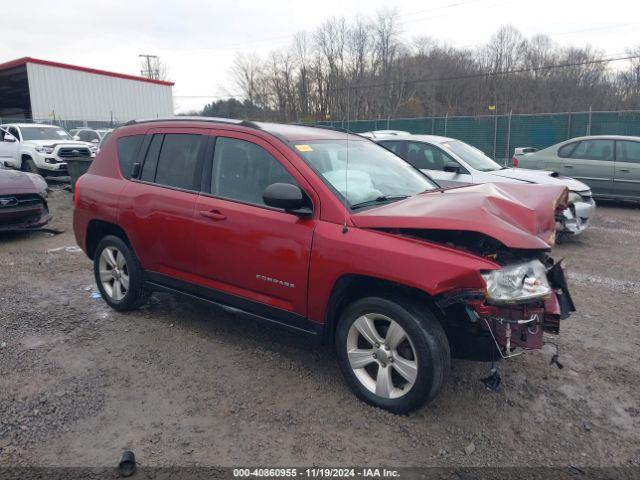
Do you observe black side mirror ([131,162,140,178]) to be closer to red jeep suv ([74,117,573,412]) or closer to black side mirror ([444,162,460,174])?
red jeep suv ([74,117,573,412])

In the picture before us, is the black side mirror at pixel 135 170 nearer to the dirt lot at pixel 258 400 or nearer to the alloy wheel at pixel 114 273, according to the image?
the alloy wheel at pixel 114 273

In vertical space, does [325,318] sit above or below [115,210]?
below

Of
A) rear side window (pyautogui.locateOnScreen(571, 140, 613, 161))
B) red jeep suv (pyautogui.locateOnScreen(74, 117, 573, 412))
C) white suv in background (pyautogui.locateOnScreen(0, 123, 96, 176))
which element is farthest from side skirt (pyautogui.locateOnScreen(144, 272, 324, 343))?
white suv in background (pyautogui.locateOnScreen(0, 123, 96, 176))

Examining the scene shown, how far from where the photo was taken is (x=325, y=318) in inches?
132

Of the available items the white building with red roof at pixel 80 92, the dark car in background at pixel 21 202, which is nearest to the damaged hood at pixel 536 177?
the dark car in background at pixel 21 202

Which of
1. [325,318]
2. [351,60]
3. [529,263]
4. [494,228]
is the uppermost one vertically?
[351,60]

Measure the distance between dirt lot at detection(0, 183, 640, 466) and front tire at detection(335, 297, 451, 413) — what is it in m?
0.15

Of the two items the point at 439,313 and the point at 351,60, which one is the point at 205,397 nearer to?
the point at 439,313

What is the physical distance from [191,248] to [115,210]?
1.12 m

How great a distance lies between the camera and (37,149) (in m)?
14.7

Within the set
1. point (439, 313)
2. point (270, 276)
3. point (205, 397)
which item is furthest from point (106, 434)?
point (439, 313)

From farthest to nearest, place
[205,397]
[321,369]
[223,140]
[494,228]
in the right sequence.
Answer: [223,140]
[321,369]
[205,397]
[494,228]

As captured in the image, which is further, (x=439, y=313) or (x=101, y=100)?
(x=101, y=100)

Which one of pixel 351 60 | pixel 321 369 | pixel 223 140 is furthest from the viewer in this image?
pixel 351 60
